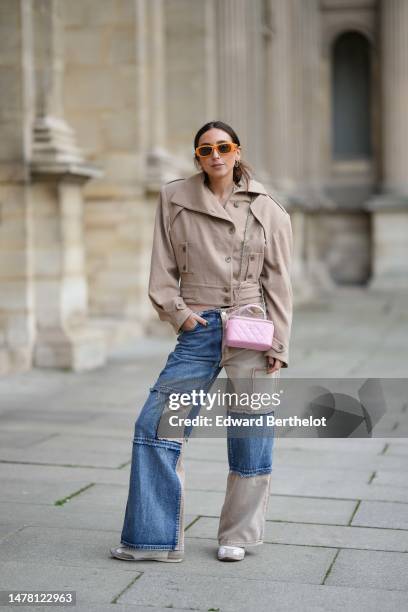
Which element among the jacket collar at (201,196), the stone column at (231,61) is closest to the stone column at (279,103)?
the stone column at (231,61)

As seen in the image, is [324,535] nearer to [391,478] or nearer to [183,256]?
[391,478]

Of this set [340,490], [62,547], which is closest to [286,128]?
[340,490]

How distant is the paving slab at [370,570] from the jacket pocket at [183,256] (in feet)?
4.30

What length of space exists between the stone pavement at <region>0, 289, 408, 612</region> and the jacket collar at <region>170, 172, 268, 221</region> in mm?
1390

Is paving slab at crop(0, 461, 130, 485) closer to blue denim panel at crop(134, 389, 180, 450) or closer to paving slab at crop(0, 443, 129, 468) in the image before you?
paving slab at crop(0, 443, 129, 468)

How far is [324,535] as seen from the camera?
16.4ft

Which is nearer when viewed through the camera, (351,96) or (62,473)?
(62,473)

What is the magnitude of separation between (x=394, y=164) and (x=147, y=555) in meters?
22.0

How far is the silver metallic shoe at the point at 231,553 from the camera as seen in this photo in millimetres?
4527

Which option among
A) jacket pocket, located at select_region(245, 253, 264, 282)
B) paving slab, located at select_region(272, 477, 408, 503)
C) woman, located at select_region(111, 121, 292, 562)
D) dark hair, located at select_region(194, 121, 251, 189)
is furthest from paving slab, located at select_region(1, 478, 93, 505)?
dark hair, located at select_region(194, 121, 251, 189)

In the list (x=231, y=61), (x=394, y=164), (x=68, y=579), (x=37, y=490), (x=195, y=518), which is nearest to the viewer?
(x=68, y=579)

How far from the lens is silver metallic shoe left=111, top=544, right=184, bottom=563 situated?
4.51 m

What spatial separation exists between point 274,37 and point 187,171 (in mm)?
7021

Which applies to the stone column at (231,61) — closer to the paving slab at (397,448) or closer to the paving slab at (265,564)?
the paving slab at (397,448)
